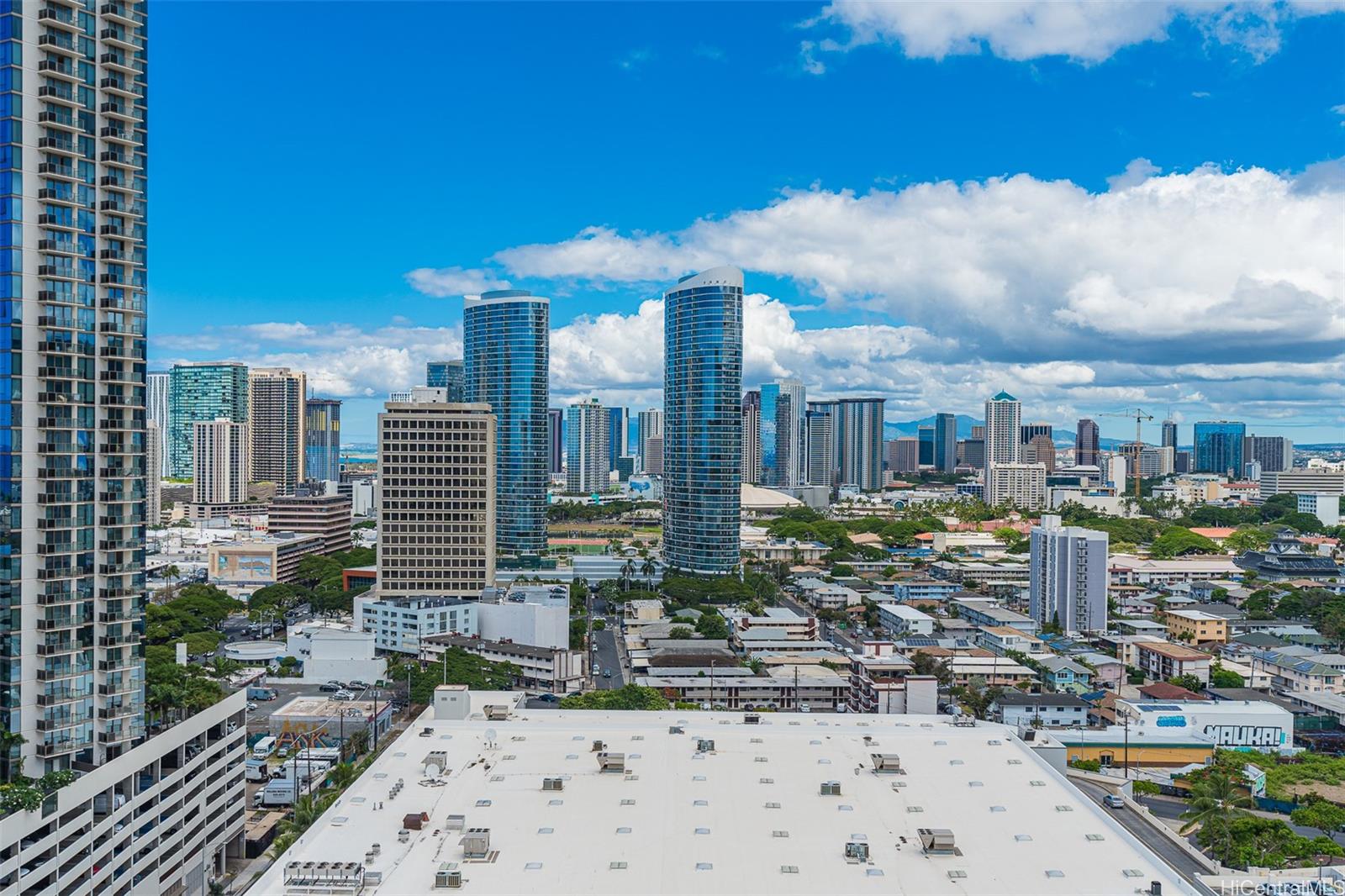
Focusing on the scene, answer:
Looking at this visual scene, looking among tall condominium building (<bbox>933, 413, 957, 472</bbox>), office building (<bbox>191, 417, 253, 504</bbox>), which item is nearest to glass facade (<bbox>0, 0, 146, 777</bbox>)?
office building (<bbox>191, 417, 253, 504</bbox>)

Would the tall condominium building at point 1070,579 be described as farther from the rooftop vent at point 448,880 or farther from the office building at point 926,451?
the office building at point 926,451

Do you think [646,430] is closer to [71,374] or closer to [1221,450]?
[1221,450]

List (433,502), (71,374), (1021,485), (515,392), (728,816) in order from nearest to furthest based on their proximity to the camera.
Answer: (728,816), (71,374), (433,502), (515,392), (1021,485)

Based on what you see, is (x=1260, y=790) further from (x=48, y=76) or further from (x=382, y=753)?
(x=48, y=76)

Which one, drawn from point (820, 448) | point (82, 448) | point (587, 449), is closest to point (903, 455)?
point (820, 448)

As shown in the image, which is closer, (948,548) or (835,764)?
(835,764)

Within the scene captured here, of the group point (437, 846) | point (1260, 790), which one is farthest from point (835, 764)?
point (1260, 790)
